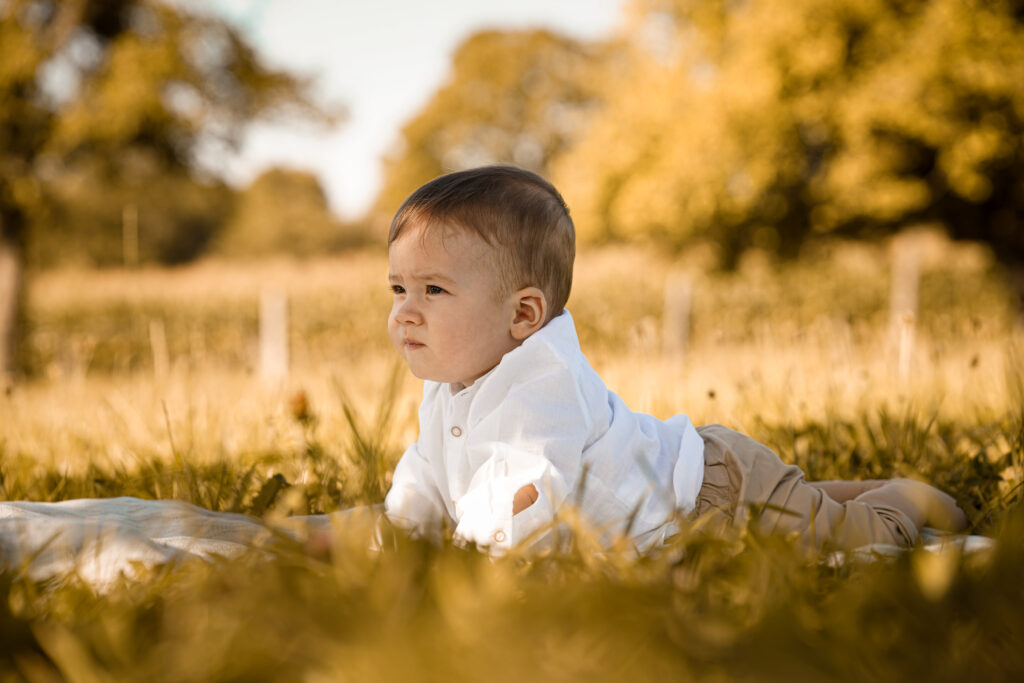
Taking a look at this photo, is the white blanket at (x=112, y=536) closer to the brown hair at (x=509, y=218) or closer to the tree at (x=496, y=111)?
the brown hair at (x=509, y=218)

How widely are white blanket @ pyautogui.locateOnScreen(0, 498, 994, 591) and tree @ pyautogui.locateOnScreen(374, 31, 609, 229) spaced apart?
1094 inches

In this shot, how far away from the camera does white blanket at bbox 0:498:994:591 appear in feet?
4.29

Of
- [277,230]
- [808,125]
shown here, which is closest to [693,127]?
[808,125]

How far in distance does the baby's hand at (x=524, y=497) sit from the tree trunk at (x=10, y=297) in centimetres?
946

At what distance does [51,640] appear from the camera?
38.1 inches

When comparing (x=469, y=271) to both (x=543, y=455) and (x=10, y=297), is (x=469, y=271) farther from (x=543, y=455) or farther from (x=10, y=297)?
(x=10, y=297)

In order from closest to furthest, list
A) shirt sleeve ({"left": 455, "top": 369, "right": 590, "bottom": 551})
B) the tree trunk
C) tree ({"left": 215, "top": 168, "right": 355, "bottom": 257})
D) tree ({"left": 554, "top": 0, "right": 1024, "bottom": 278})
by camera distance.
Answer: shirt sleeve ({"left": 455, "top": 369, "right": 590, "bottom": 551}) < tree ({"left": 554, "top": 0, "right": 1024, "bottom": 278}) < the tree trunk < tree ({"left": 215, "top": 168, "right": 355, "bottom": 257})

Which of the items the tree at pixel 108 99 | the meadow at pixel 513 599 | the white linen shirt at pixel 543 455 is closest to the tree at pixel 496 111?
the tree at pixel 108 99

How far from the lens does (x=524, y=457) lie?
5.07 feet

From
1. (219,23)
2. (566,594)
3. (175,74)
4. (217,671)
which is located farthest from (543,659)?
(219,23)

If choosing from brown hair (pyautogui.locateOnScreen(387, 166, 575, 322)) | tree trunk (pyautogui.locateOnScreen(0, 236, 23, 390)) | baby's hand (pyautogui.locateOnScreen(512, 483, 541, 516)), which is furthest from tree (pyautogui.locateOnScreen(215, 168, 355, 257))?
baby's hand (pyautogui.locateOnScreen(512, 483, 541, 516))

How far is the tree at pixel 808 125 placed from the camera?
24.7 ft

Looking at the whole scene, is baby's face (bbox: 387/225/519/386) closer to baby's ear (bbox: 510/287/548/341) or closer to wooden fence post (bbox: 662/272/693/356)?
baby's ear (bbox: 510/287/548/341)

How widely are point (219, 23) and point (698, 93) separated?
5.44 meters
